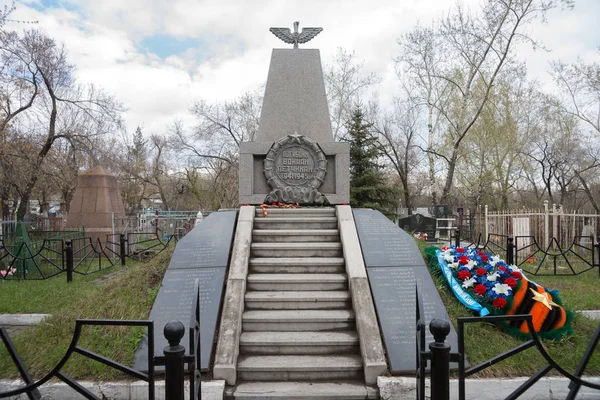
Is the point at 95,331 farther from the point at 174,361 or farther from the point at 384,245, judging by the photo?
the point at 384,245

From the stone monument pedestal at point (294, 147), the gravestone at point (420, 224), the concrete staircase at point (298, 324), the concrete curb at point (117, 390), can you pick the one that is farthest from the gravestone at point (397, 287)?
the gravestone at point (420, 224)

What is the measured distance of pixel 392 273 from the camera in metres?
5.78

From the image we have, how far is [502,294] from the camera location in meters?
5.32

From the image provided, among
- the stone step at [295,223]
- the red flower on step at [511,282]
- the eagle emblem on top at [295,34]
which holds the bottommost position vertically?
the red flower on step at [511,282]

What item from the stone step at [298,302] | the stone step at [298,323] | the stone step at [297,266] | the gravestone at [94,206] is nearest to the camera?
the stone step at [298,323]

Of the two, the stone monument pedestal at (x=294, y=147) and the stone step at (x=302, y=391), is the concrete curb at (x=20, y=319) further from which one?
the stone step at (x=302, y=391)

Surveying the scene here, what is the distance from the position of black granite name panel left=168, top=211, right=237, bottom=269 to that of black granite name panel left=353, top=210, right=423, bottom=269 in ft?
6.90

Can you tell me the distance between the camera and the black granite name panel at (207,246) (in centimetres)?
597

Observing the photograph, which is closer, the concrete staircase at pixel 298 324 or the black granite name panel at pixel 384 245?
the concrete staircase at pixel 298 324

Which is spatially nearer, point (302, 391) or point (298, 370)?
point (302, 391)

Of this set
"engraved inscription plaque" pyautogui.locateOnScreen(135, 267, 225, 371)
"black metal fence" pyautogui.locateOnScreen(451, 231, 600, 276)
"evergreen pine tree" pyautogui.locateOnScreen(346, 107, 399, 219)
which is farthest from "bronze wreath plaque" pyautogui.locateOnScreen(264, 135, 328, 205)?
"evergreen pine tree" pyautogui.locateOnScreen(346, 107, 399, 219)

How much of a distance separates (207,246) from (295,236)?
1.45m

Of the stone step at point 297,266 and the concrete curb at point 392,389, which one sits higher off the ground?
the stone step at point 297,266

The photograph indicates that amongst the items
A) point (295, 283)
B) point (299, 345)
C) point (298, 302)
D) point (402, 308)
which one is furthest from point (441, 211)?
point (299, 345)
